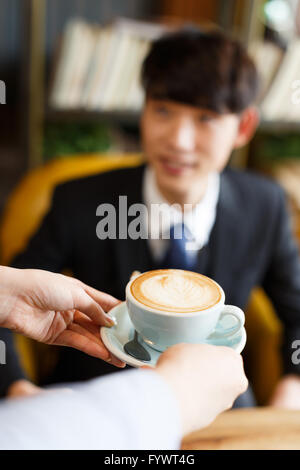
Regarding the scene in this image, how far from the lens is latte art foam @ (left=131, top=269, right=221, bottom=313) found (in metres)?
0.40

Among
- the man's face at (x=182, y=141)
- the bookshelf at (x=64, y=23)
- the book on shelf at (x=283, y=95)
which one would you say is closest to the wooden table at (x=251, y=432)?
the man's face at (x=182, y=141)

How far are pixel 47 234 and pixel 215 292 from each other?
1.92ft

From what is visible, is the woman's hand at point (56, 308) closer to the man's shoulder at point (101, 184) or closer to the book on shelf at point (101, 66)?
the man's shoulder at point (101, 184)

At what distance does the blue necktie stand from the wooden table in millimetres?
203

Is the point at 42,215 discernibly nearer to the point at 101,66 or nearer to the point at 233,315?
the point at 101,66

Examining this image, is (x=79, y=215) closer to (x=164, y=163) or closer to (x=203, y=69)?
(x=164, y=163)

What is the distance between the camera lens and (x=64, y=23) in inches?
73.4

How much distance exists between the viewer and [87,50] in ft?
5.08

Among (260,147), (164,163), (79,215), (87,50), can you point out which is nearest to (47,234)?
(79,215)

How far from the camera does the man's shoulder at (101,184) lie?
945mm

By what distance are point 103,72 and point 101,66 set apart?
23 mm

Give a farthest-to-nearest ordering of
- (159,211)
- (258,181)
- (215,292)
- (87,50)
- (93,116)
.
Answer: (93,116), (87,50), (258,181), (159,211), (215,292)

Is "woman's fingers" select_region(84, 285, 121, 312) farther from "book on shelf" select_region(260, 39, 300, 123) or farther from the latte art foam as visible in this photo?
"book on shelf" select_region(260, 39, 300, 123)

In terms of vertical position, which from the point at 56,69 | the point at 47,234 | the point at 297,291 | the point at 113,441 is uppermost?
the point at 56,69
